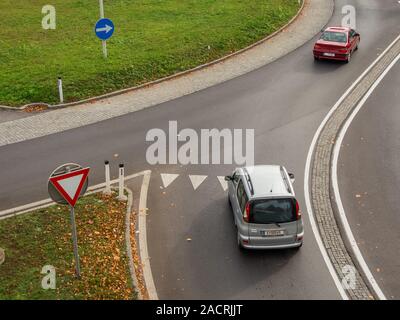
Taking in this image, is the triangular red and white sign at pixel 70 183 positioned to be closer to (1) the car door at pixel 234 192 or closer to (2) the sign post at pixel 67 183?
(2) the sign post at pixel 67 183

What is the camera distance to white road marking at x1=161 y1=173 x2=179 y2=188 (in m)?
16.8

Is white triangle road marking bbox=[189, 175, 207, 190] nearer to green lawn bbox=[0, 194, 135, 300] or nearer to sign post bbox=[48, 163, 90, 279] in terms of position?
green lawn bbox=[0, 194, 135, 300]

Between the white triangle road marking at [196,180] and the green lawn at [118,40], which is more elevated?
the green lawn at [118,40]

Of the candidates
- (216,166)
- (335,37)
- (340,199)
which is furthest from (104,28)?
(340,199)

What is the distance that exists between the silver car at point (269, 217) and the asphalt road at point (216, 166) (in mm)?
489

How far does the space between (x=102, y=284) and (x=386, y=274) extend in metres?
6.44

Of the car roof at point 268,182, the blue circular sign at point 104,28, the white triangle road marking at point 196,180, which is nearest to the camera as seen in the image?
the car roof at point 268,182

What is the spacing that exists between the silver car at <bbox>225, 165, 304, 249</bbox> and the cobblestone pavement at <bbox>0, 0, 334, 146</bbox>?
9291mm

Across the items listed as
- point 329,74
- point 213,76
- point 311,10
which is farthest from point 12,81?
point 311,10

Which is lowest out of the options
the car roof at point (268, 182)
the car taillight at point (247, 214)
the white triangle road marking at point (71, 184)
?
the car taillight at point (247, 214)

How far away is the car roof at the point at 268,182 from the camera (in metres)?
13.2

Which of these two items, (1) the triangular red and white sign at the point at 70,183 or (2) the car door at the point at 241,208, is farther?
(2) the car door at the point at 241,208

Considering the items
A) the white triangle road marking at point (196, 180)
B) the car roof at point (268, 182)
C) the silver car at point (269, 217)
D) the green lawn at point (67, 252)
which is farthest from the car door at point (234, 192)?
the green lawn at point (67, 252)

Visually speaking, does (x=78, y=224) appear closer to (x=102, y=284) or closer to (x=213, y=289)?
(x=102, y=284)
